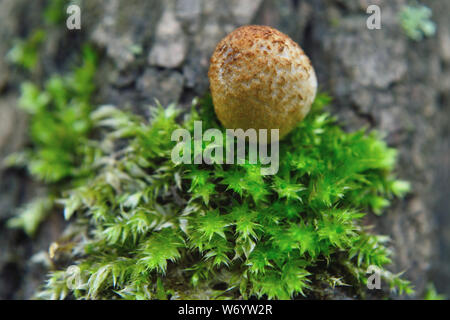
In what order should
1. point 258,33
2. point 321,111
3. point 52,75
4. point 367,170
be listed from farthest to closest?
point 52,75, point 321,111, point 367,170, point 258,33

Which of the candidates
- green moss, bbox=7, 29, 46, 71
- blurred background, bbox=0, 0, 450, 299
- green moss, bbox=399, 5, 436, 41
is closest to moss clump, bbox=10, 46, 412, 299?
blurred background, bbox=0, 0, 450, 299

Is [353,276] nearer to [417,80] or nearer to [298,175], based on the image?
[298,175]

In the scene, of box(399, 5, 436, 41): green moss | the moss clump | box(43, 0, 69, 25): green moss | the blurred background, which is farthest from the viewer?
box(43, 0, 69, 25): green moss

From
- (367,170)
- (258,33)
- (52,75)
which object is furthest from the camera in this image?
(52,75)

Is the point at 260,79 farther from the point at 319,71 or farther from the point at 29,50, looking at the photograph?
the point at 29,50

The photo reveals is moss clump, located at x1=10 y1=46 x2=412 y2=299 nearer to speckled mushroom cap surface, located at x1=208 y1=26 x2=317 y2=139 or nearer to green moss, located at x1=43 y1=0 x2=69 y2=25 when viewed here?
speckled mushroom cap surface, located at x1=208 y1=26 x2=317 y2=139

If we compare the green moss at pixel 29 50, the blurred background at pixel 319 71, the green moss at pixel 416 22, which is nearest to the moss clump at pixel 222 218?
the blurred background at pixel 319 71

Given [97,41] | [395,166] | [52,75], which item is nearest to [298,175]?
[395,166]
